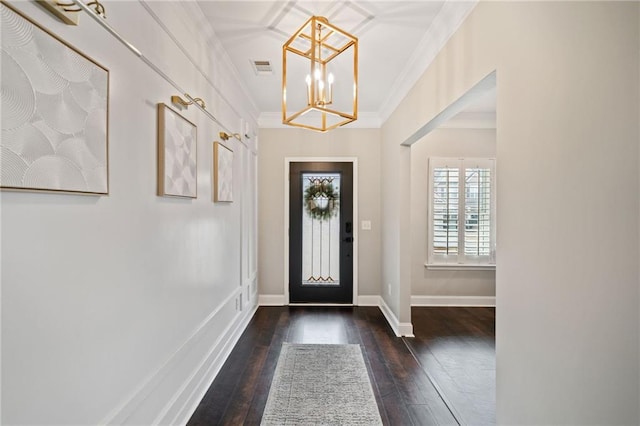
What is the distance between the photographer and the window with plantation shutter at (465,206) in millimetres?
4602

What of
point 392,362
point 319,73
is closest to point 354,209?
point 392,362

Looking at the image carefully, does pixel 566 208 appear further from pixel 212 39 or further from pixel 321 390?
pixel 212 39

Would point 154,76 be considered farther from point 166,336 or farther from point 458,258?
point 458,258

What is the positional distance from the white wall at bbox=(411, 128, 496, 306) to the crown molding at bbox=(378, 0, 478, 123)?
3.85ft

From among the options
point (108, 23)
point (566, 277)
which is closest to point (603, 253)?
point (566, 277)

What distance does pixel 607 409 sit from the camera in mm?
1084

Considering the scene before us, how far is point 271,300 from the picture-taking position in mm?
4742

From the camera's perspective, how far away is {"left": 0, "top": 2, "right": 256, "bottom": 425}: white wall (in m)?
0.99

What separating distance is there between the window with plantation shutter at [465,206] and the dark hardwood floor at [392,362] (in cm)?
78

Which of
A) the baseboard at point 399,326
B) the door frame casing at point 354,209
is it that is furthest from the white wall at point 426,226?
the baseboard at point 399,326

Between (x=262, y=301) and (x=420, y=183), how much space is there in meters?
2.76

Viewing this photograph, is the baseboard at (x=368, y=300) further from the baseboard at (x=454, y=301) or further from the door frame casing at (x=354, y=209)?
the baseboard at (x=454, y=301)

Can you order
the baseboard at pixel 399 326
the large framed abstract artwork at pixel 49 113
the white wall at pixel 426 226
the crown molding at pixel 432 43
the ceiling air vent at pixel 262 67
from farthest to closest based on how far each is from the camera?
the white wall at pixel 426 226 < the baseboard at pixel 399 326 < the ceiling air vent at pixel 262 67 < the crown molding at pixel 432 43 < the large framed abstract artwork at pixel 49 113

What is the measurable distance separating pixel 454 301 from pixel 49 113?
4803 mm
